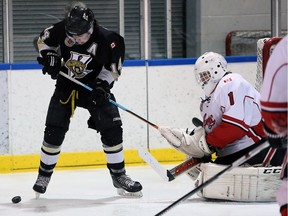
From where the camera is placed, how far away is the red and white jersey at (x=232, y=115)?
14.6 ft

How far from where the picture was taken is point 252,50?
6.81 metres

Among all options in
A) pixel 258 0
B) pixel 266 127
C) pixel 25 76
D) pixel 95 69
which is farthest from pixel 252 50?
pixel 266 127

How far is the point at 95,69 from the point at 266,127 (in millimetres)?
2015

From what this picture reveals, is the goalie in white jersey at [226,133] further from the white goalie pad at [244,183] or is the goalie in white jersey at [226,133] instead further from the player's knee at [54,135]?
the player's knee at [54,135]

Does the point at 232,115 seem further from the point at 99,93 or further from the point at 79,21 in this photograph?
the point at 79,21

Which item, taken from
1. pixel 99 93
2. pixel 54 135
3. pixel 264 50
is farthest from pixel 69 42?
pixel 264 50

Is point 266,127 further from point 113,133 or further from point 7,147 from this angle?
point 7,147

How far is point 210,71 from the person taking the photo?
4.60m

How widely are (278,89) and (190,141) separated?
1857 mm

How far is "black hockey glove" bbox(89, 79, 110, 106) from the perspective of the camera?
4.62 meters

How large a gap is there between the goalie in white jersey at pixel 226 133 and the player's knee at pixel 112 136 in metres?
0.26

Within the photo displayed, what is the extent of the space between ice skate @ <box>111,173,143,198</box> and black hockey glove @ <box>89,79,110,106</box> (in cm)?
46

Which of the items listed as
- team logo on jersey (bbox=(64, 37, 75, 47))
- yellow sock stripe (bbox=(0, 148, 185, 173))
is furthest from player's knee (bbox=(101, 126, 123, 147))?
yellow sock stripe (bbox=(0, 148, 185, 173))

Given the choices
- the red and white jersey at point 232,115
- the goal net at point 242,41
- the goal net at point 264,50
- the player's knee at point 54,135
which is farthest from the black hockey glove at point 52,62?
the goal net at point 242,41
